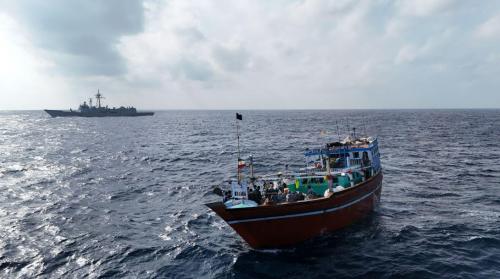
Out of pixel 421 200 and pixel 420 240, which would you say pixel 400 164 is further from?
pixel 420 240

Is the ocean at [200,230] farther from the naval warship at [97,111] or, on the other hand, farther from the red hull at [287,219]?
the naval warship at [97,111]

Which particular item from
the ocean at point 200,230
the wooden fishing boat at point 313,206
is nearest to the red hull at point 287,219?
the wooden fishing boat at point 313,206

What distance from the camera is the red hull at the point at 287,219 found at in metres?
18.2

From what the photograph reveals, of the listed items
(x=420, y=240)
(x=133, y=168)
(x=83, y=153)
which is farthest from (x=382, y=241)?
(x=83, y=153)

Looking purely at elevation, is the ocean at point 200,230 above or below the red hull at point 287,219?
below

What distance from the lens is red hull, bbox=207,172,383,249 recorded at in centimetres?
1825

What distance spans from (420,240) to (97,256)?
1833cm

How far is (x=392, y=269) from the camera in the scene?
1703 centimetres

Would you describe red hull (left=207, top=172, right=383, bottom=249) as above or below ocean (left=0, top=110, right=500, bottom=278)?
above

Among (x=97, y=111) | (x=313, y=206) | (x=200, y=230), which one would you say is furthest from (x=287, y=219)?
(x=97, y=111)

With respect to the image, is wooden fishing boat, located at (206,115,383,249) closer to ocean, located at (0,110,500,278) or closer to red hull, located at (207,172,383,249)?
red hull, located at (207,172,383,249)

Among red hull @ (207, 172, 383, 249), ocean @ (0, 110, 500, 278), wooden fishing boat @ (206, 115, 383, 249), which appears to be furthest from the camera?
wooden fishing boat @ (206, 115, 383, 249)

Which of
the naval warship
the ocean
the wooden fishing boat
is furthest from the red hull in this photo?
the naval warship

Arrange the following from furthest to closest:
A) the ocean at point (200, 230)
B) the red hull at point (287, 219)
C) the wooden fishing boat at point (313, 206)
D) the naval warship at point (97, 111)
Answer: the naval warship at point (97, 111) < the wooden fishing boat at point (313, 206) < the red hull at point (287, 219) < the ocean at point (200, 230)
